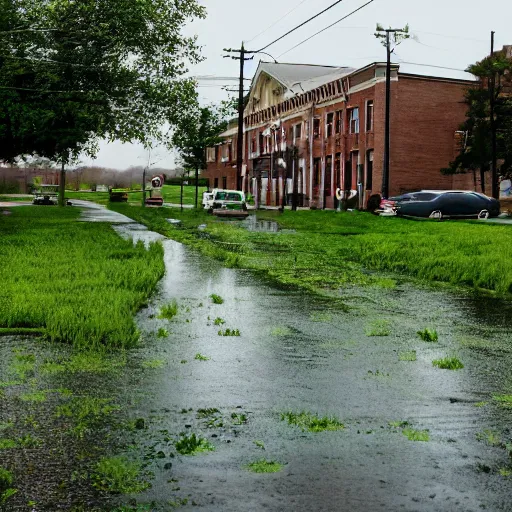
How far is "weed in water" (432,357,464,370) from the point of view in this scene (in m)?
6.79

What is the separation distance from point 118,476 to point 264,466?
28.8 inches

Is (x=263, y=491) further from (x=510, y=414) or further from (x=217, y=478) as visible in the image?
(x=510, y=414)

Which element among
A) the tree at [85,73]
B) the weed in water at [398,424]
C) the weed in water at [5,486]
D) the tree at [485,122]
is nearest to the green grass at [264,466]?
the weed in water at [398,424]

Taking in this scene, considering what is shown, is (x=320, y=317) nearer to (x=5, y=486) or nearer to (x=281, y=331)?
(x=281, y=331)

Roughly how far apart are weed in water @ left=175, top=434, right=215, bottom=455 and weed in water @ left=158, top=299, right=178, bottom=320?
4545 millimetres

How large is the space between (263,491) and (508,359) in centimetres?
390

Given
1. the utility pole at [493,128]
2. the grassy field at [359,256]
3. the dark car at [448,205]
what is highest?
the utility pole at [493,128]

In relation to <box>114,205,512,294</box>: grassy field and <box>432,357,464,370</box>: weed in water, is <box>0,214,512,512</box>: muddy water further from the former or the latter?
<box>114,205,512,294</box>: grassy field

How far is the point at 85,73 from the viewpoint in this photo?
33.6 m

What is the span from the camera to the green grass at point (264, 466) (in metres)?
4.22

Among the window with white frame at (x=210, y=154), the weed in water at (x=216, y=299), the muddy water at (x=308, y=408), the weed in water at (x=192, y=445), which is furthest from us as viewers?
the window with white frame at (x=210, y=154)

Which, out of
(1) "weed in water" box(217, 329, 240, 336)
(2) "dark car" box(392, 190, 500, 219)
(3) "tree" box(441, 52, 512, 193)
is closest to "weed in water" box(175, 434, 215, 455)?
(1) "weed in water" box(217, 329, 240, 336)

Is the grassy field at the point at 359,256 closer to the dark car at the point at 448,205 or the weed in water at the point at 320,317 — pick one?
the weed in water at the point at 320,317

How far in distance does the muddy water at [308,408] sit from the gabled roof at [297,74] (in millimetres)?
55424
